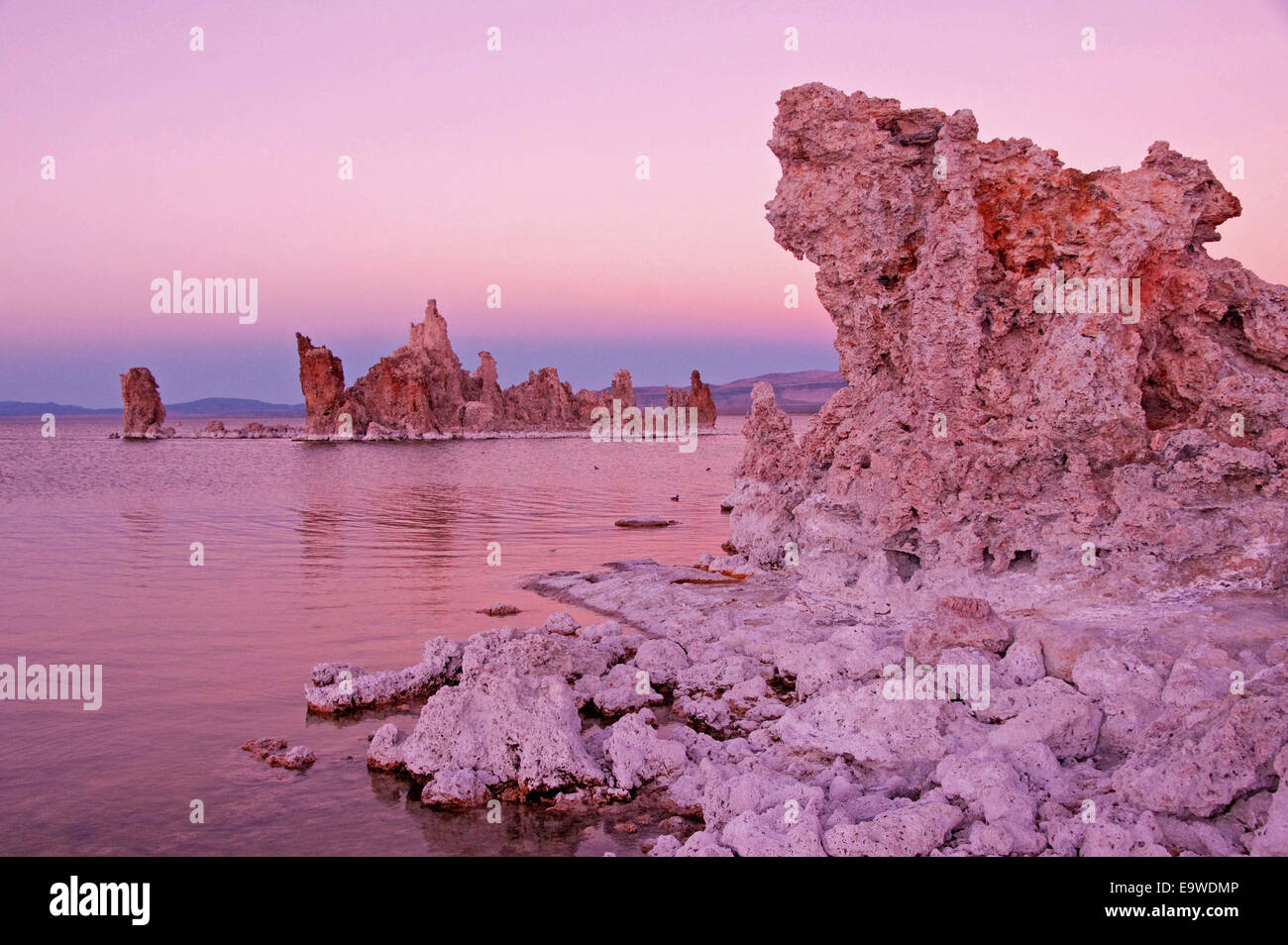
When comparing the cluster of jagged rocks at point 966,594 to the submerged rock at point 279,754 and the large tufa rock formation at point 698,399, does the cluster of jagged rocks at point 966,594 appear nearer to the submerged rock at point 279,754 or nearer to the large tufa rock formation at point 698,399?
the submerged rock at point 279,754

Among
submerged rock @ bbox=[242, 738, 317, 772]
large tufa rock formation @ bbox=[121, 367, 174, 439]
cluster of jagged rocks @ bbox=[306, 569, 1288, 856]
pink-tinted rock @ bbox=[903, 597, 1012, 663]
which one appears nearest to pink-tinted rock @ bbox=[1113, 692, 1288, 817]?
cluster of jagged rocks @ bbox=[306, 569, 1288, 856]

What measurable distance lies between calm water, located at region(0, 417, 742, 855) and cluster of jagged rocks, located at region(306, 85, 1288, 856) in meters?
0.71

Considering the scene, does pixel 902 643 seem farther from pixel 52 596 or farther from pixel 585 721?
pixel 52 596

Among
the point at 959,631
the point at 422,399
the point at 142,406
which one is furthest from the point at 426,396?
the point at 959,631

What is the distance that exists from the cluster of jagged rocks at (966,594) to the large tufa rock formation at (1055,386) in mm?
31

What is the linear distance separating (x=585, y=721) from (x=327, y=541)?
1384 centimetres

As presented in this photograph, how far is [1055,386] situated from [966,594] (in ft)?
8.25

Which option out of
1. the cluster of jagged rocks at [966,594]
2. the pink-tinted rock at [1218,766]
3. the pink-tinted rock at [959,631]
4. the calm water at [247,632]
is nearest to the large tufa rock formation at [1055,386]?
the cluster of jagged rocks at [966,594]

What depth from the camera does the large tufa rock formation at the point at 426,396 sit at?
3829 inches

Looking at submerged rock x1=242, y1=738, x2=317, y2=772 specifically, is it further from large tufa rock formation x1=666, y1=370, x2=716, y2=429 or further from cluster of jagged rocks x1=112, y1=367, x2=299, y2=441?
large tufa rock formation x1=666, y1=370, x2=716, y2=429

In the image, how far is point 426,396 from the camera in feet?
341

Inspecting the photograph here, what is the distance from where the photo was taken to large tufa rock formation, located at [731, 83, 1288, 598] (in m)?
9.12
